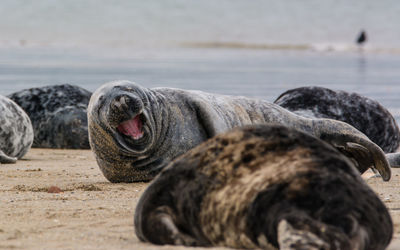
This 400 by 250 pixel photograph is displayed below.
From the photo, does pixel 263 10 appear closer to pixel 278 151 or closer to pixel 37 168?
pixel 37 168

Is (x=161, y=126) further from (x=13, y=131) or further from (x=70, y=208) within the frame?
(x=13, y=131)

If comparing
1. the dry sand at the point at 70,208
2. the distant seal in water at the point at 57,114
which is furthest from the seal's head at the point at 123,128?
the distant seal in water at the point at 57,114

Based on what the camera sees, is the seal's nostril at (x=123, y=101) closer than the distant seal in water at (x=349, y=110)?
Yes

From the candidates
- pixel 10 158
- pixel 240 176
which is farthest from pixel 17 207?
pixel 10 158

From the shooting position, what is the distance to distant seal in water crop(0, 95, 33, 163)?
898cm


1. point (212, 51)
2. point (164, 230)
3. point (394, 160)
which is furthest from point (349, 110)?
point (212, 51)

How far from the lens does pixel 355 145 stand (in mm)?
7039

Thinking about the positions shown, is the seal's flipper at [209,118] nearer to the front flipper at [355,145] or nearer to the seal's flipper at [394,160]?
the front flipper at [355,145]

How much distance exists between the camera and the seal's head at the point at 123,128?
21.1 ft

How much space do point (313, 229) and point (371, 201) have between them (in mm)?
379

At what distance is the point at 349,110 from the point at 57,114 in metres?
3.70

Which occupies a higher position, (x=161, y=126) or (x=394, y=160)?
(x=161, y=126)

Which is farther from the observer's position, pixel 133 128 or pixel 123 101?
pixel 133 128

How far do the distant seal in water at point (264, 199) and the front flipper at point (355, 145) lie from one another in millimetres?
3101
